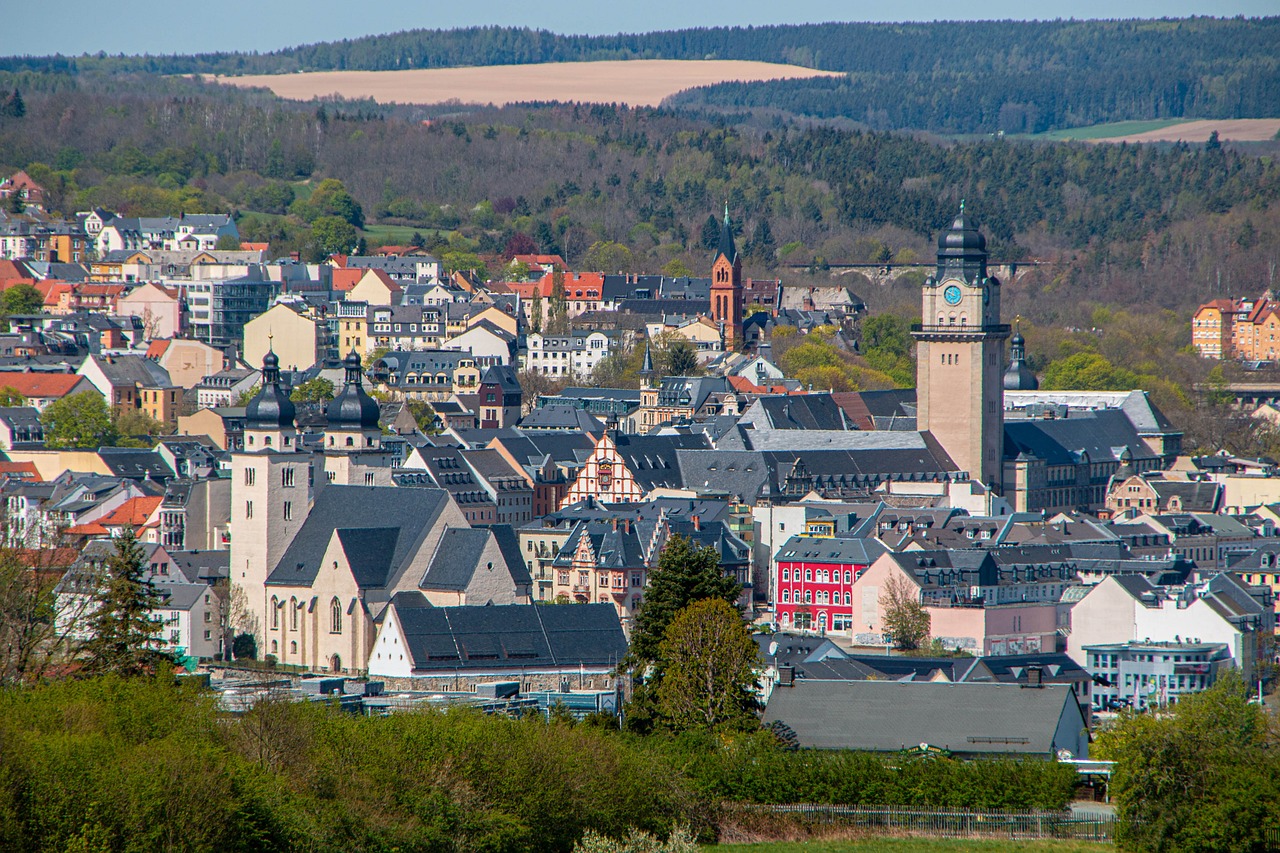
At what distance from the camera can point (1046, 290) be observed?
185625 millimetres

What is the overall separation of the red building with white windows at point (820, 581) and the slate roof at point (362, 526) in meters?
12.6

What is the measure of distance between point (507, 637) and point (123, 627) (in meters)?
17.2

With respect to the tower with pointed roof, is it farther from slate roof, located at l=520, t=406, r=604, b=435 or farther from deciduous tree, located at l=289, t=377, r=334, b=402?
deciduous tree, located at l=289, t=377, r=334, b=402

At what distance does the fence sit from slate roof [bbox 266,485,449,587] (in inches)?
1188

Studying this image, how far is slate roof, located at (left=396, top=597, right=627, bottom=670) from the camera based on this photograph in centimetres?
7244

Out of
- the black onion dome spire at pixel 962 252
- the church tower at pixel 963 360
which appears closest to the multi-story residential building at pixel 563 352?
the black onion dome spire at pixel 962 252

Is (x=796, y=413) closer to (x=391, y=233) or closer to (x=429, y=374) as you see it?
(x=429, y=374)

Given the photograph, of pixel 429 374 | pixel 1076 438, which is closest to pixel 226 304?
pixel 429 374

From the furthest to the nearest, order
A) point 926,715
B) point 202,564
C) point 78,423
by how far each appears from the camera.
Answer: point 78,423, point 202,564, point 926,715

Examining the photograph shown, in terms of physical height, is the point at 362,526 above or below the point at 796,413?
→ below

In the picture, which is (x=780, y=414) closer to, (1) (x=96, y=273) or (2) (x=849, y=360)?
(2) (x=849, y=360)

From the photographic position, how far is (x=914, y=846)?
49.9 meters

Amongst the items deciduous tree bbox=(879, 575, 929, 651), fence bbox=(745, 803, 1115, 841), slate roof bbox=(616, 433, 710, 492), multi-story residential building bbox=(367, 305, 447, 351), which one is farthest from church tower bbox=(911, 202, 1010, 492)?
fence bbox=(745, 803, 1115, 841)

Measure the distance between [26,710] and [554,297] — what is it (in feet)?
384
